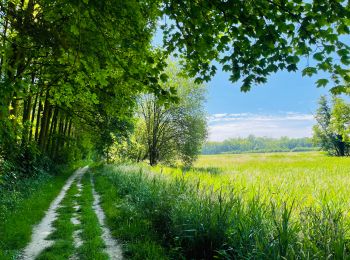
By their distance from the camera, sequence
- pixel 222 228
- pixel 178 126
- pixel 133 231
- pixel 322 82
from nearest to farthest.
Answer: pixel 322 82
pixel 222 228
pixel 133 231
pixel 178 126

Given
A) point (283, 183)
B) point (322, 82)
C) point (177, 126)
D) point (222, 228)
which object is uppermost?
point (177, 126)

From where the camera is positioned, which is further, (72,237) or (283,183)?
(283,183)

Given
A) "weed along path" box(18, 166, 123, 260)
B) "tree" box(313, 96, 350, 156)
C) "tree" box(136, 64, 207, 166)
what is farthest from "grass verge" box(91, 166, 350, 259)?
"tree" box(313, 96, 350, 156)

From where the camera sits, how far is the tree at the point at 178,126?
43.1 metres

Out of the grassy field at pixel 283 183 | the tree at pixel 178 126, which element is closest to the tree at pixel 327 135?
the tree at pixel 178 126

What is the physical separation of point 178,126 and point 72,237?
35.2m

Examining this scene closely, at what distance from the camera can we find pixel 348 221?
20.6ft

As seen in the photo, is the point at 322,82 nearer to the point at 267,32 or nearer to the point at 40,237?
the point at 267,32

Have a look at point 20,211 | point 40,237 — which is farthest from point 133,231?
point 20,211

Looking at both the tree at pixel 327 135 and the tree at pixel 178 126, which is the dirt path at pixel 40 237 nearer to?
the tree at pixel 178 126

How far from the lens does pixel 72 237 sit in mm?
9000

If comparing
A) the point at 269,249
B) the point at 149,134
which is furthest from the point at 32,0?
the point at 149,134

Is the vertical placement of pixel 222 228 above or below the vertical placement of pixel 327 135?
below

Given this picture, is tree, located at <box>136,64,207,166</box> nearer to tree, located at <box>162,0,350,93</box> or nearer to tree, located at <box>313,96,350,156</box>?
tree, located at <box>162,0,350,93</box>
